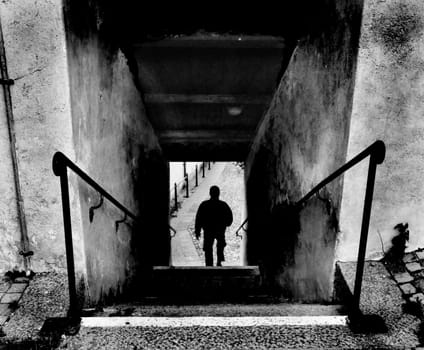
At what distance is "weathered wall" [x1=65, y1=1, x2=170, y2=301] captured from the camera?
289 cm

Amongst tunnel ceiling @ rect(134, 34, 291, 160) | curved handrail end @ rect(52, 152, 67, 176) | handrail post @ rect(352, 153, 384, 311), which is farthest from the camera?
tunnel ceiling @ rect(134, 34, 291, 160)

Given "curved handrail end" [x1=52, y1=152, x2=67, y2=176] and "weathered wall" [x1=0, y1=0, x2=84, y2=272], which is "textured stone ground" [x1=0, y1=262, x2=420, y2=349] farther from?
"curved handrail end" [x1=52, y1=152, x2=67, y2=176]

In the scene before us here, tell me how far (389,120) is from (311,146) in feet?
3.05

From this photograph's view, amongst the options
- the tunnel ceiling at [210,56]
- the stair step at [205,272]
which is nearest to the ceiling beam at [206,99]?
the tunnel ceiling at [210,56]

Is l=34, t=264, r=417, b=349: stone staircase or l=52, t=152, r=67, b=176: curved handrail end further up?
l=52, t=152, r=67, b=176: curved handrail end

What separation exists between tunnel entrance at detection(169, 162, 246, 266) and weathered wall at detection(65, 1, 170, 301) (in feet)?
9.91

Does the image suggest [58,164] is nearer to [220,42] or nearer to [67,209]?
[67,209]

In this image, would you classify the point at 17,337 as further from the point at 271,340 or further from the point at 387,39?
the point at 387,39

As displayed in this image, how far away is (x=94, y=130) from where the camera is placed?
320 cm

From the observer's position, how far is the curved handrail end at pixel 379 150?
2.21 m

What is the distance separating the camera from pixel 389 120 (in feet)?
9.40

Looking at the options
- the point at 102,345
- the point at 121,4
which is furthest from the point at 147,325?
the point at 121,4

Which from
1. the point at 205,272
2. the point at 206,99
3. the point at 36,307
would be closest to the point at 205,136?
the point at 206,99

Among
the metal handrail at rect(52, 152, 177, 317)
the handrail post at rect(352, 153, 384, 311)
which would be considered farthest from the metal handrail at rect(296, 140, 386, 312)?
the metal handrail at rect(52, 152, 177, 317)
